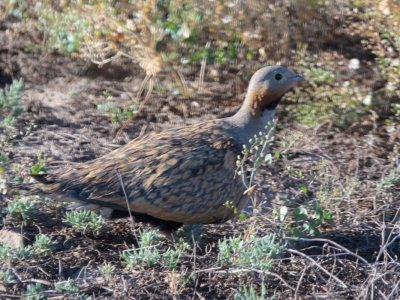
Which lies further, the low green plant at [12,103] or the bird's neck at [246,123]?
the low green plant at [12,103]

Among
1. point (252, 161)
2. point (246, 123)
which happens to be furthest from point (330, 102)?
point (252, 161)

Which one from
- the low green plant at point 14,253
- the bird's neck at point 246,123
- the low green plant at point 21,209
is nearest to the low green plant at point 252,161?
the bird's neck at point 246,123

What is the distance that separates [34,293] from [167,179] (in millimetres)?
1049

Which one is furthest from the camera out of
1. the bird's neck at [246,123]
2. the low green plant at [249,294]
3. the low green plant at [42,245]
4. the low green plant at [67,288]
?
the bird's neck at [246,123]

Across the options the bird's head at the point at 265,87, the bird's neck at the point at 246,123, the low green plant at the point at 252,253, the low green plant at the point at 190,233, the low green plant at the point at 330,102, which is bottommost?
the low green plant at the point at 190,233

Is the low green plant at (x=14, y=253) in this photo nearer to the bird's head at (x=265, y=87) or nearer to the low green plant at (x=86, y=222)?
the low green plant at (x=86, y=222)

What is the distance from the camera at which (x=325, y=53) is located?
18.2 ft

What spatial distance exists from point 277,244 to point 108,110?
2779 millimetres

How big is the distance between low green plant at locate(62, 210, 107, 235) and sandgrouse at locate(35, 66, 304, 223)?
0.34 metres

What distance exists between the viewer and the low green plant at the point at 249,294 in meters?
3.09

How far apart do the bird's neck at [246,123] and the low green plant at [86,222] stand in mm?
1139

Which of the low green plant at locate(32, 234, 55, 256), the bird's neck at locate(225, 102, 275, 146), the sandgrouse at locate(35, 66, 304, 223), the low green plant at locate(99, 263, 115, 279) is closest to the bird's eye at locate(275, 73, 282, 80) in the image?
the bird's neck at locate(225, 102, 275, 146)

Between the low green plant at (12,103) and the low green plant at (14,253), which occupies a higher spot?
the low green plant at (12,103)

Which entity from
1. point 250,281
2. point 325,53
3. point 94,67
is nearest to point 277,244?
point 250,281
